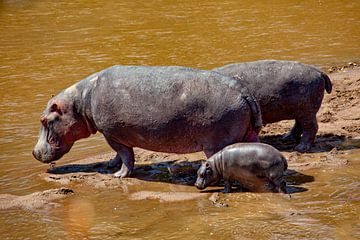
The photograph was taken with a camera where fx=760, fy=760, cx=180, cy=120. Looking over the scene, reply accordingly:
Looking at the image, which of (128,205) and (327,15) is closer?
(128,205)

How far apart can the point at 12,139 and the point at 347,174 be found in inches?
189

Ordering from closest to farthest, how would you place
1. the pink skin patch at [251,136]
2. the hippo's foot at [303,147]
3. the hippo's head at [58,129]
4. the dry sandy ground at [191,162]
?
the pink skin patch at [251,136]
the dry sandy ground at [191,162]
the hippo's head at [58,129]
the hippo's foot at [303,147]

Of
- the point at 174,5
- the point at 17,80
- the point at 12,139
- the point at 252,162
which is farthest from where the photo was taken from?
the point at 174,5

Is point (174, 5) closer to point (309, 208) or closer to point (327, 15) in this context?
point (327, 15)

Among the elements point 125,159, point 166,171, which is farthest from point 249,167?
point 125,159

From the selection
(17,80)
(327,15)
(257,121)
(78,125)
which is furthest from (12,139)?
(327,15)

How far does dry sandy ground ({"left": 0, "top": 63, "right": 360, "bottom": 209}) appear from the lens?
811cm

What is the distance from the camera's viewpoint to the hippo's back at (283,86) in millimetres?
9047

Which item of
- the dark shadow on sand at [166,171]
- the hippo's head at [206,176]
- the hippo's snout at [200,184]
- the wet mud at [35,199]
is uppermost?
the hippo's head at [206,176]

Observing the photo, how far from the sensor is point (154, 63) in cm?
1397

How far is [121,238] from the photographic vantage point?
6359 mm

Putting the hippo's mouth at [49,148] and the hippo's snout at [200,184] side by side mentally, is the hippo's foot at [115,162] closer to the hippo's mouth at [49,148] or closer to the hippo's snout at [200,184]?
the hippo's mouth at [49,148]

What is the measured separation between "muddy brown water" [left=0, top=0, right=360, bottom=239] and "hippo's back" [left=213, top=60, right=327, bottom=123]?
966 millimetres

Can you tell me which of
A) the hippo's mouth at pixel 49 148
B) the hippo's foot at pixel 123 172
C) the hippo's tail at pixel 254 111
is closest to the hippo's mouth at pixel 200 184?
the hippo's tail at pixel 254 111
